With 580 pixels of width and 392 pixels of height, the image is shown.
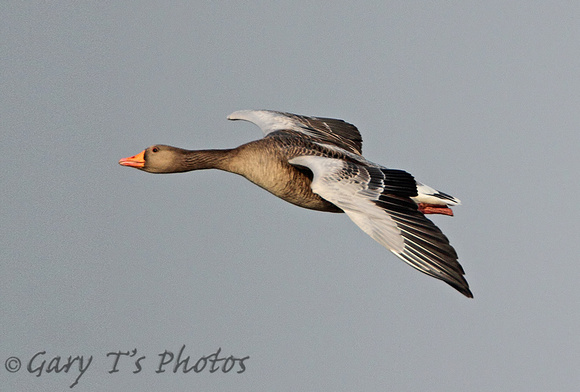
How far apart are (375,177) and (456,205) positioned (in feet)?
7.69

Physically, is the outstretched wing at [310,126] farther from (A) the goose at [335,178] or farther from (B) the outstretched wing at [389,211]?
(B) the outstretched wing at [389,211]

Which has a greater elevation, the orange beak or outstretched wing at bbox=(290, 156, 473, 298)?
outstretched wing at bbox=(290, 156, 473, 298)

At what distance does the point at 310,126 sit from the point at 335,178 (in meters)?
3.87

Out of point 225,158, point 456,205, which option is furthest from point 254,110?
point 456,205

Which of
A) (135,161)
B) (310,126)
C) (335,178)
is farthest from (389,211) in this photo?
(310,126)

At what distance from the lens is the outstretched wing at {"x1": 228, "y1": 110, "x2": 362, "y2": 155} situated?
548 inches

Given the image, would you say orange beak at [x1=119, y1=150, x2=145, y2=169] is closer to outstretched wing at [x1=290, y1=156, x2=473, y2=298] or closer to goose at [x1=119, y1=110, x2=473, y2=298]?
goose at [x1=119, y1=110, x2=473, y2=298]

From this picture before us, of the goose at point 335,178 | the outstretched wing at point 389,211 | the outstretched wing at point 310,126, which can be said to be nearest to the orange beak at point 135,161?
the goose at point 335,178

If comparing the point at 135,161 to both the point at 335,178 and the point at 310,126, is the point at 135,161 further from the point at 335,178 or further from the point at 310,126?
the point at 310,126

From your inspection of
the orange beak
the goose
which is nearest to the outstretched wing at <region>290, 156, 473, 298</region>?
the goose

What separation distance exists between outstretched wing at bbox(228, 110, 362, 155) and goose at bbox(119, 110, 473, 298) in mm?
18

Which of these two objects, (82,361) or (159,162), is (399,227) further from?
(82,361)

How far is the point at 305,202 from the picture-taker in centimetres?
1219

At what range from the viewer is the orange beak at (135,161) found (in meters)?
12.2
